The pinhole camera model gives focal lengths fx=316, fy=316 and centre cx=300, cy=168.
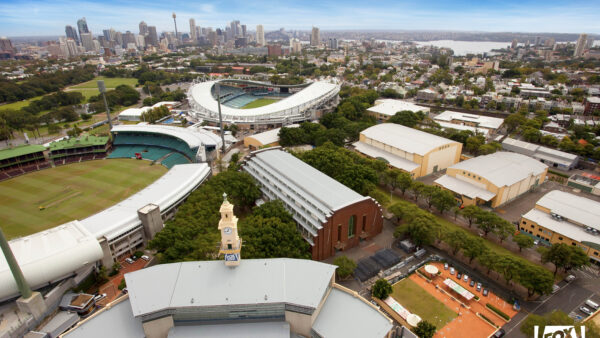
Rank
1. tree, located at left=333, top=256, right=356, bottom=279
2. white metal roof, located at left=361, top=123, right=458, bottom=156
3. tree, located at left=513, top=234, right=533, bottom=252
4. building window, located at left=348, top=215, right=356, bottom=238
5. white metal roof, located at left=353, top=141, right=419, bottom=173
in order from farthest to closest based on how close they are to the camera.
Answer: white metal roof, located at left=361, top=123, right=458, bottom=156, white metal roof, located at left=353, top=141, right=419, bottom=173, building window, located at left=348, top=215, right=356, bottom=238, tree, located at left=513, top=234, right=533, bottom=252, tree, located at left=333, top=256, right=356, bottom=279

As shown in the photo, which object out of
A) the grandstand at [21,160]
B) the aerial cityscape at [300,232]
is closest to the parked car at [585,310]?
the aerial cityscape at [300,232]

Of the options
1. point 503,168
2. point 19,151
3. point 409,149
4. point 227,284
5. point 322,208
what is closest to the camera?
point 227,284

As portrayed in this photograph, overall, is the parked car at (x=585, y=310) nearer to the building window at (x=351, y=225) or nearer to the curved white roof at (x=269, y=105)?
the building window at (x=351, y=225)

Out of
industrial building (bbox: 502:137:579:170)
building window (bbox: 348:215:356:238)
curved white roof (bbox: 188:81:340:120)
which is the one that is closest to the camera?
building window (bbox: 348:215:356:238)

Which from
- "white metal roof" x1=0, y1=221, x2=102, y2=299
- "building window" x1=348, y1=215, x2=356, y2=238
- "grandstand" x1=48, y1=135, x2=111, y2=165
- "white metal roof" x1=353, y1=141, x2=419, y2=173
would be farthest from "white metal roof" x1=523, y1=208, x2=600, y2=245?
"grandstand" x1=48, y1=135, x2=111, y2=165

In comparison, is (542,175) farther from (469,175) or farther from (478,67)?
(478,67)

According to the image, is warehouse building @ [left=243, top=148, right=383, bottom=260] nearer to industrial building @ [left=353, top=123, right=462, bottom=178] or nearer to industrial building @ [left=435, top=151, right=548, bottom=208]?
industrial building @ [left=435, top=151, right=548, bottom=208]

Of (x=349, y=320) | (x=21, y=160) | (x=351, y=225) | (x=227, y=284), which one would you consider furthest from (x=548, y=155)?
(x=21, y=160)

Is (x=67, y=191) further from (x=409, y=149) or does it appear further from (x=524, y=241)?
(x=524, y=241)
